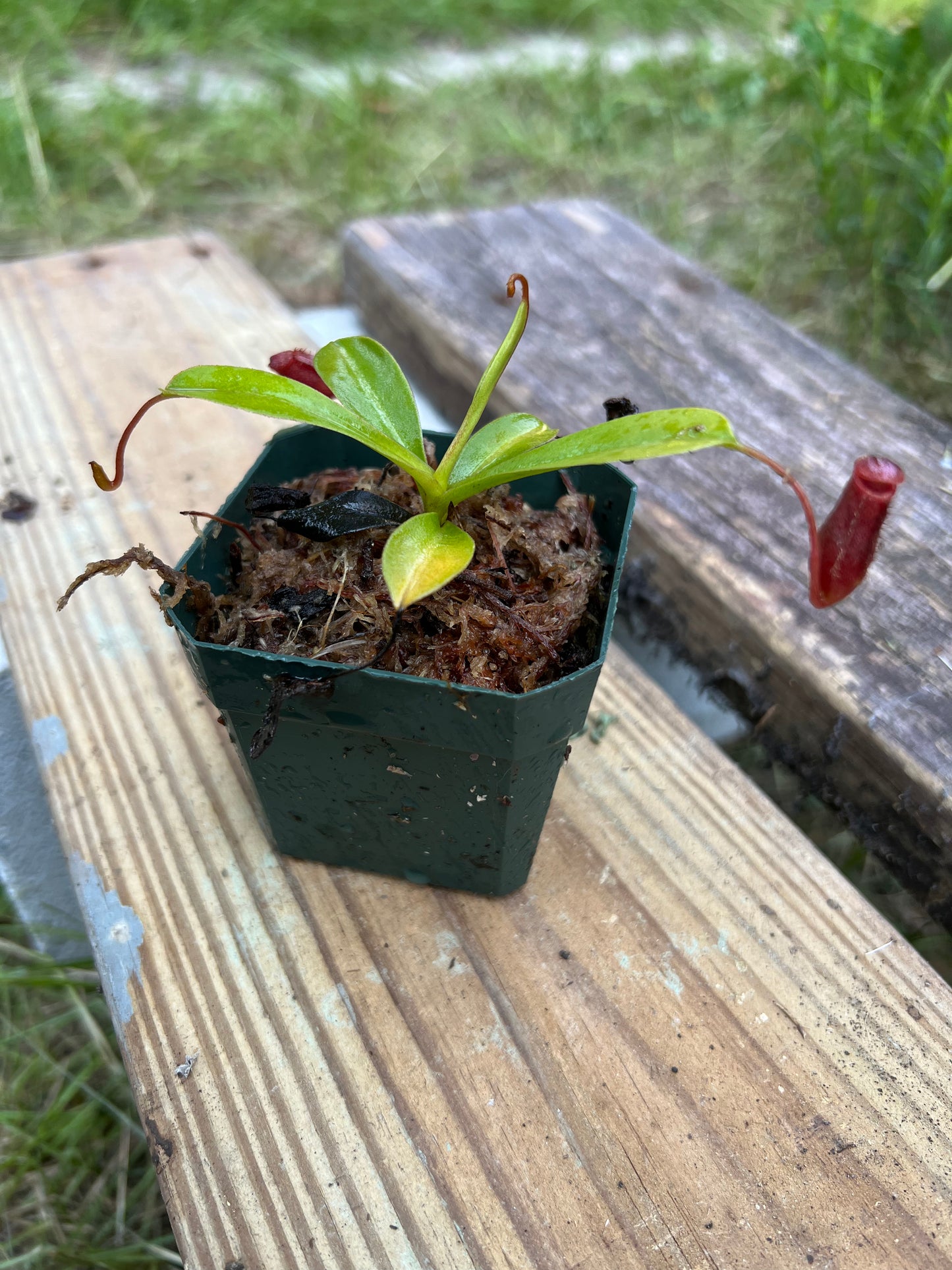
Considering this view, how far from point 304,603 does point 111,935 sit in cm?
34

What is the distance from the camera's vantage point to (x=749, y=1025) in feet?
2.27

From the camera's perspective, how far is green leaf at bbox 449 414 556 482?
0.63m

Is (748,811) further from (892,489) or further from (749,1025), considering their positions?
(892,489)

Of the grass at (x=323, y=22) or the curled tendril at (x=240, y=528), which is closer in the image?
the curled tendril at (x=240, y=528)

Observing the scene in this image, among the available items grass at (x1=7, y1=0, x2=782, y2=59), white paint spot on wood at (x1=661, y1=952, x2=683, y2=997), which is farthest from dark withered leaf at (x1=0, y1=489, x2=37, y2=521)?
grass at (x1=7, y1=0, x2=782, y2=59)

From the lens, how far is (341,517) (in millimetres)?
638

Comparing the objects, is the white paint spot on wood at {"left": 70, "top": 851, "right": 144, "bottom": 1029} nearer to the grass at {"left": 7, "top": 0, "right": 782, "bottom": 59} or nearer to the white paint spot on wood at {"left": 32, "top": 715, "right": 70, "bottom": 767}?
the white paint spot on wood at {"left": 32, "top": 715, "right": 70, "bottom": 767}

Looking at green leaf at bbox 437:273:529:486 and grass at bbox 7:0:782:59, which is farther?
grass at bbox 7:0:782:59

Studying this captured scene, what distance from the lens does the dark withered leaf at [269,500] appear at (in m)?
0.68

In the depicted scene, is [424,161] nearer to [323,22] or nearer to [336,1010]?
[323,22]

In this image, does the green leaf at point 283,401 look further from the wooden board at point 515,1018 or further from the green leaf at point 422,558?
the wooden board at point 515,1018

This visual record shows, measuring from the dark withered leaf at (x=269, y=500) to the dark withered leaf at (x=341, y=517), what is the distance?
31mm

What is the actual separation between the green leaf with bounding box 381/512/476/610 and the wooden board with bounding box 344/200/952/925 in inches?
17.7

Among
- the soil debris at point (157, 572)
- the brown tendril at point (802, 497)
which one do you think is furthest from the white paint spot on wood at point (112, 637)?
the brown tendril at point (802, 497)
